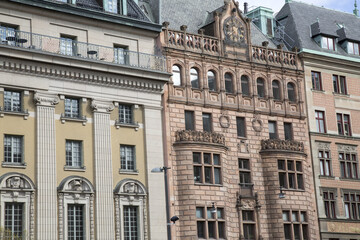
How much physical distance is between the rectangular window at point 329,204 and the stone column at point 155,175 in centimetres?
1557

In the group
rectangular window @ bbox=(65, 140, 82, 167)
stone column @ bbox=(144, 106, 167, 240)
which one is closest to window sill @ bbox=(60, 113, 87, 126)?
rectangular window @ bbox=(65, 140, 82, 167)

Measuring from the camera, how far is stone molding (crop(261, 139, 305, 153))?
52.7 m

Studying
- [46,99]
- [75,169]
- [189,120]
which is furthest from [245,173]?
[46,99]

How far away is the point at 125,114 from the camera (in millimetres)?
46000

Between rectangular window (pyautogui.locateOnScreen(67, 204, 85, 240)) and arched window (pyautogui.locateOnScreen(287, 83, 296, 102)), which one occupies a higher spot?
arched window (pyautogui.locateOnScreen(287, 83, 296, 102))

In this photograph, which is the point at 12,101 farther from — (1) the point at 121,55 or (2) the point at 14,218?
(1) the point at 121,55

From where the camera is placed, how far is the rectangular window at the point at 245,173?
5122 centimetres

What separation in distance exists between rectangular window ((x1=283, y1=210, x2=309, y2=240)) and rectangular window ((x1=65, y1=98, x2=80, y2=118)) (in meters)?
17.6

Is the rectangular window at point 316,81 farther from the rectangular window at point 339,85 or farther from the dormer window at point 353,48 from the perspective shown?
the dormer window at point 353,48

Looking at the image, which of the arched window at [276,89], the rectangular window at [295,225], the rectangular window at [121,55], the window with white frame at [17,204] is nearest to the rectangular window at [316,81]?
the arched window at [276,89]

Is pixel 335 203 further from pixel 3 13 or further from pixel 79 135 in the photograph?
pixel 3 13

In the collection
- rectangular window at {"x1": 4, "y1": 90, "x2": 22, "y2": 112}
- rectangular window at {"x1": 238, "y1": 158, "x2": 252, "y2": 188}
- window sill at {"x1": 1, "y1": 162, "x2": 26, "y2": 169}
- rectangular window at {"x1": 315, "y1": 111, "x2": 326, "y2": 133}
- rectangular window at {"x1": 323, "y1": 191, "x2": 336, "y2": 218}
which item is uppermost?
rectangular window at {"x1": 315, "y1": 111, "x2": 326, "y2": 133}

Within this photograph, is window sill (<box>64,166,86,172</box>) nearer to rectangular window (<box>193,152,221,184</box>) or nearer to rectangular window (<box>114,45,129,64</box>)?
rectangular window (<box>114,45,129,64</box>)

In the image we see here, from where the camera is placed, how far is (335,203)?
56.1 meters
